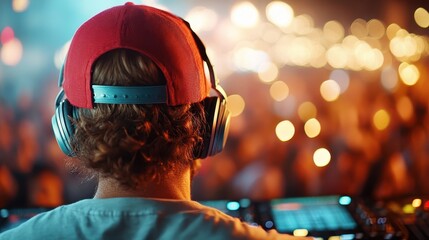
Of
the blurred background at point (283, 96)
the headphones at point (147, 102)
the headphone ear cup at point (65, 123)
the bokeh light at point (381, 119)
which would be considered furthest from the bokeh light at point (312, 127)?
the headphone ear cup at point (65, 123)

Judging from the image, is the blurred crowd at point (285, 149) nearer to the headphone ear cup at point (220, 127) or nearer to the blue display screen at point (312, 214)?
the blue display screen at point (312, 214)

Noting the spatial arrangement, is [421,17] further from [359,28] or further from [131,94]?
[131,94]

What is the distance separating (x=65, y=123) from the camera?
87cm

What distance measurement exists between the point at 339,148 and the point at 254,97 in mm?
335

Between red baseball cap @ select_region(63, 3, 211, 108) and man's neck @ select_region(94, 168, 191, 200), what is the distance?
108 mm

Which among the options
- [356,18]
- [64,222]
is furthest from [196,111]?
[356,18]

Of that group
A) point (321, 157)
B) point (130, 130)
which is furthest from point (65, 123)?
point (321, 157)

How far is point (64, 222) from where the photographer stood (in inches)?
27.0

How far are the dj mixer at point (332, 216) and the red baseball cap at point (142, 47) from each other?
93 cm

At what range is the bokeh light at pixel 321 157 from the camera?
1.82m

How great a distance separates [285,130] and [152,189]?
110 cm

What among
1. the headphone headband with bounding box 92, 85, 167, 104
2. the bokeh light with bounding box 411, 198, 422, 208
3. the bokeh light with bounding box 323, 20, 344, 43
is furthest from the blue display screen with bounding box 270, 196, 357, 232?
the headphone headband with bounding box 92, 85, 167, 104

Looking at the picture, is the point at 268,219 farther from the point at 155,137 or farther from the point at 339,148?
the point at 155,137

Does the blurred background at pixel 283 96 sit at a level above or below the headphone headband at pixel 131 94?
below
